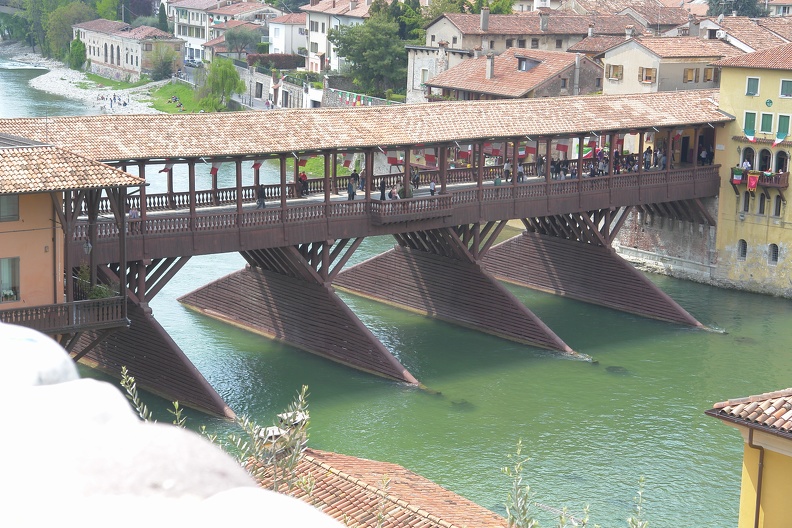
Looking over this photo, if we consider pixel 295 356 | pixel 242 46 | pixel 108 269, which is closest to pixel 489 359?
pixel 295 356

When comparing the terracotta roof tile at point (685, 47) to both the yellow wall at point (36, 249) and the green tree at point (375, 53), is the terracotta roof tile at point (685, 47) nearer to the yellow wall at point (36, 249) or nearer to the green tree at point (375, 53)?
the green tree at point (375, 53)

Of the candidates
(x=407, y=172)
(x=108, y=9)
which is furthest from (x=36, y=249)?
(x=108, y=9)

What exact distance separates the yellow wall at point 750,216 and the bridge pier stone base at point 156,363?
24.6 meters

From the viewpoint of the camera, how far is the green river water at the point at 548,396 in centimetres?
2639

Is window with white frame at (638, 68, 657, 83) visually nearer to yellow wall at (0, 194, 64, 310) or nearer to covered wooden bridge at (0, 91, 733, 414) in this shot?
covered wooden bridge at (0, 91, 733, 414)

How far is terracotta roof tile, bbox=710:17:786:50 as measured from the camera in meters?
58.6

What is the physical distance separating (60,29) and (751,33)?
325ft

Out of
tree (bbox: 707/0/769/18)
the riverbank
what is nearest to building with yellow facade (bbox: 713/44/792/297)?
tree (bbox: 707/0/769/18)

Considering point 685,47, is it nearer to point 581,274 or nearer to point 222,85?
point 581,274

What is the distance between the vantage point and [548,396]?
32.8 m

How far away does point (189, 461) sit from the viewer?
240 centimetres

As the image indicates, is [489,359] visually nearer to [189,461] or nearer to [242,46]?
[189,461]

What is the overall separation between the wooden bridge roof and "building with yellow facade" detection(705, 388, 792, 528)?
711 inches

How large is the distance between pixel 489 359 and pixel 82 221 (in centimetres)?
1275
